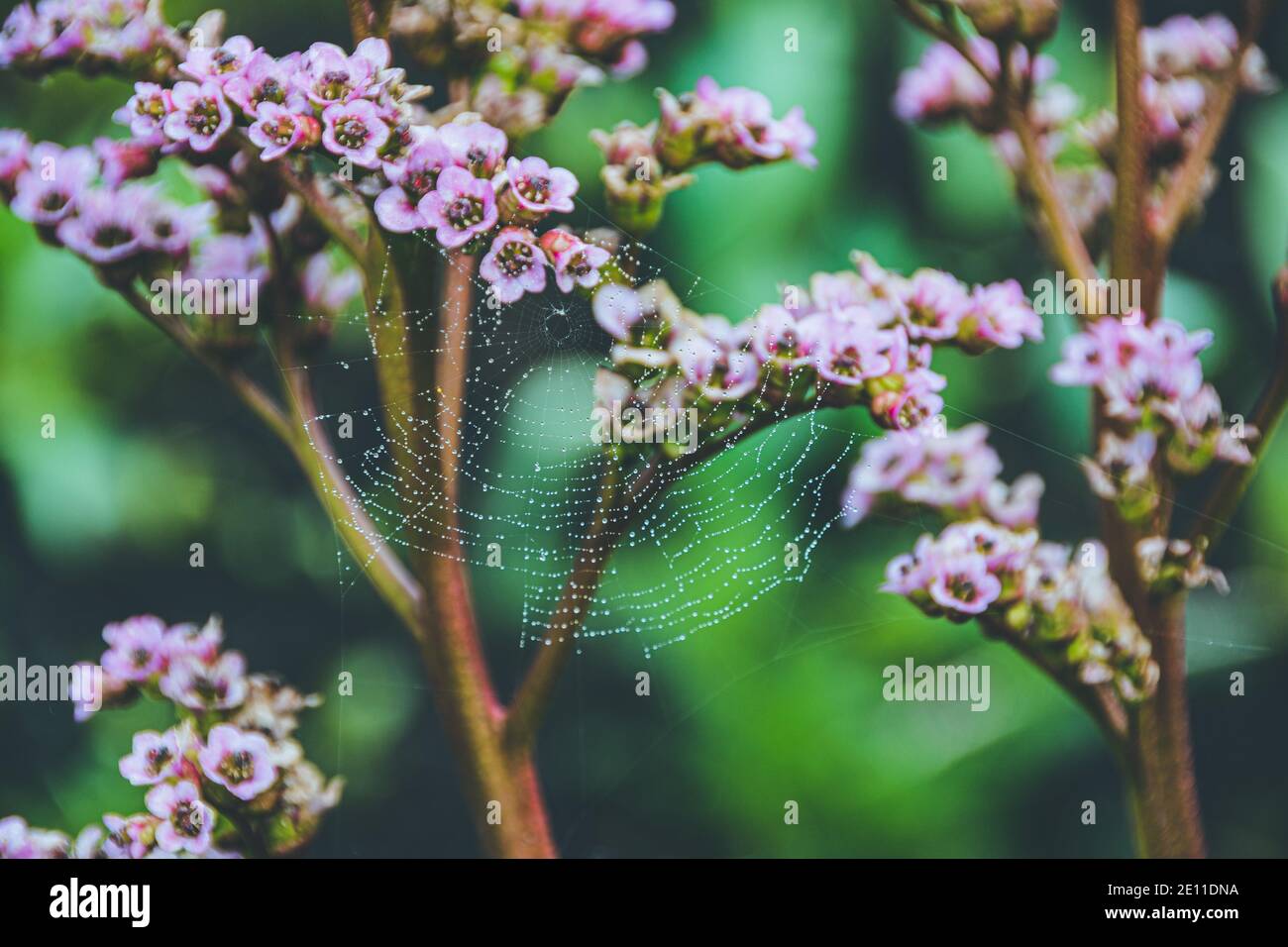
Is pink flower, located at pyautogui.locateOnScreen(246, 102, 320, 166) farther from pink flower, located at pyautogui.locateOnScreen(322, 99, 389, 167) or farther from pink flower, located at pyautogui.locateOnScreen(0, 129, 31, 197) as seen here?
pink flower, located at pyautogui.locateOnScreen(0, 129, 31, 197)

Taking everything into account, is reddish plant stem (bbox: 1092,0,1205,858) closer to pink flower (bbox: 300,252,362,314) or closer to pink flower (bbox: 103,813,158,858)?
pink flower (bbox: 300,252,362,314)

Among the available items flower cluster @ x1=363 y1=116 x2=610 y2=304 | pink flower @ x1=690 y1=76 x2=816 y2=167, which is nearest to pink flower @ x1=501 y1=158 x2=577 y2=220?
flower cluster @ x1=363 y1=116 x2=610 y2=304

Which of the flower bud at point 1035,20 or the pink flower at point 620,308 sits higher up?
the flower bud at point 1035,20

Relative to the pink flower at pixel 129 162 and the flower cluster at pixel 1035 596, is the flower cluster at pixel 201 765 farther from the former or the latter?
the flower cluster at pixel 1035 596

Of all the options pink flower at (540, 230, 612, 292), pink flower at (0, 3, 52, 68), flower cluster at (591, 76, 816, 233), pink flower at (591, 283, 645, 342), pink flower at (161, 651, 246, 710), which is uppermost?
pink flower at (0, 3, 52, 68)

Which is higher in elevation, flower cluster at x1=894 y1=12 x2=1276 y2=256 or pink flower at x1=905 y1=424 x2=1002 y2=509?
flower cluster at x1=894 y1=12 x2=1276 y2=256

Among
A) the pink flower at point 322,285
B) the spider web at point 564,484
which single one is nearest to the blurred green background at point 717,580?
the spider web at point 564,484
